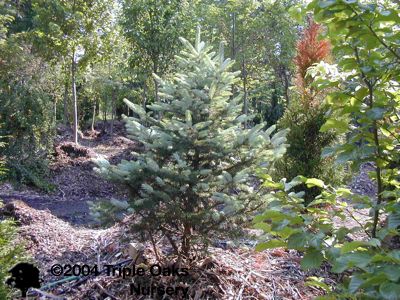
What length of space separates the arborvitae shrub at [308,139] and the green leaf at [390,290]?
419 centimetres

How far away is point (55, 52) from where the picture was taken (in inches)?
480

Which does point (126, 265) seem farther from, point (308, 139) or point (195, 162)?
point (308, 139)

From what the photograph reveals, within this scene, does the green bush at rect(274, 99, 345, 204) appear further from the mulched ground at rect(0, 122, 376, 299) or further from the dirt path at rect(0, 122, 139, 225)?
the dirt path at rect(0, 122, 139, 225)

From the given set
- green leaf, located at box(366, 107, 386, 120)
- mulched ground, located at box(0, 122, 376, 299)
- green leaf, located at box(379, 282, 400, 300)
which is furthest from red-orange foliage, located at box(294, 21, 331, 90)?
green leaf, located at box(379, 282, 400, 300)

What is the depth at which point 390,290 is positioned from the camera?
2.81 ft

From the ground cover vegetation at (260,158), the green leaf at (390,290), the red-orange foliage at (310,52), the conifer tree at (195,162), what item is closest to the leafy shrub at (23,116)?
the ground cover vegetation at (260,158)

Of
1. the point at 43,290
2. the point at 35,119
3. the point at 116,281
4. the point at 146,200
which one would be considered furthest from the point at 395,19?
the point at 35,119

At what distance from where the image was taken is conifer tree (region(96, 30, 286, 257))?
2.77 meters

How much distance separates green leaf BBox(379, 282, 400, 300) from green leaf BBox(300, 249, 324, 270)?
29 cm

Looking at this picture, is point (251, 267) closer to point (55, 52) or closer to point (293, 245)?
point (293, 245)

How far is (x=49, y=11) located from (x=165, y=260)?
35.7 feet

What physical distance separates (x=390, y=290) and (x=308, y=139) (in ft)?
14.8

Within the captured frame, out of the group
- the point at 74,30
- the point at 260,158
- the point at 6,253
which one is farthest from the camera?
the point at 74,30

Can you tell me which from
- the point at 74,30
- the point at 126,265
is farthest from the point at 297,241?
the point at 74,30
